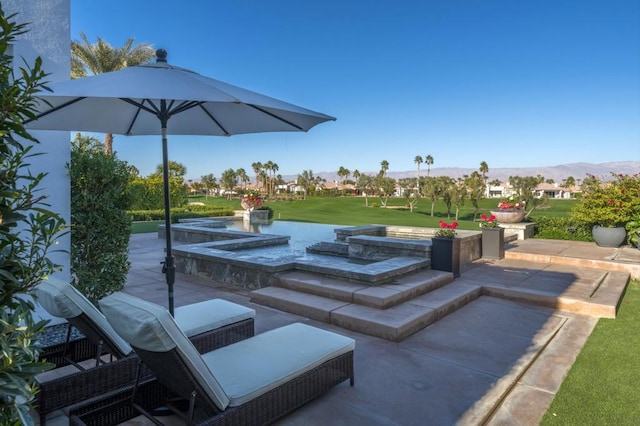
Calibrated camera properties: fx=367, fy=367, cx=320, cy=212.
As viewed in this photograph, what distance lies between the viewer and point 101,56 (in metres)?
20.1

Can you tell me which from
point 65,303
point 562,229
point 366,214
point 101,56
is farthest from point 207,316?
point 366,214

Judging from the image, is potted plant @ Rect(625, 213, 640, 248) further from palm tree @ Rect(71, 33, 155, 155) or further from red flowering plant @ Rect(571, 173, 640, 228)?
palm tree @ Rect(71, 33, 155, 155)

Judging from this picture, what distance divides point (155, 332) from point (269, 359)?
1.04 meters

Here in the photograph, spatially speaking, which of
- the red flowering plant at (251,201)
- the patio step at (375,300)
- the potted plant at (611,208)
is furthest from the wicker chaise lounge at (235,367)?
the red flowering plant at (251,201)

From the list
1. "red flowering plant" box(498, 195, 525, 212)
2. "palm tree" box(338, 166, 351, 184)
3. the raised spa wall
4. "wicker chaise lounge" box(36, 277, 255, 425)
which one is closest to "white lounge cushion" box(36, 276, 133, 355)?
"wicker chaise lounge" box(36, 277, 255, 425)

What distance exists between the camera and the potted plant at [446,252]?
21.5ft

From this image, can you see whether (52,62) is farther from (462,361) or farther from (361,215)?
(361,215)

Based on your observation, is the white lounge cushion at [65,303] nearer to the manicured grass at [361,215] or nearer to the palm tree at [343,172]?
the manicured grass at [361,215]

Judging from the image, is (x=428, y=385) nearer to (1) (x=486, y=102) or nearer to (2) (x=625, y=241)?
(2) (x=625, y=241)

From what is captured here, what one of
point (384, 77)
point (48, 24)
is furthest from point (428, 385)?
point (384, 77)

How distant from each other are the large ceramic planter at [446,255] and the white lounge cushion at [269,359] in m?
3.99

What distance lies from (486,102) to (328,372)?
1354 inches

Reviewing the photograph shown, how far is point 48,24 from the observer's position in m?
4.35

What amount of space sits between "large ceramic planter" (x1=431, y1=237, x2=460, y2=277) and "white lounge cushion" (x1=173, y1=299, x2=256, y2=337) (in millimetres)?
4014
